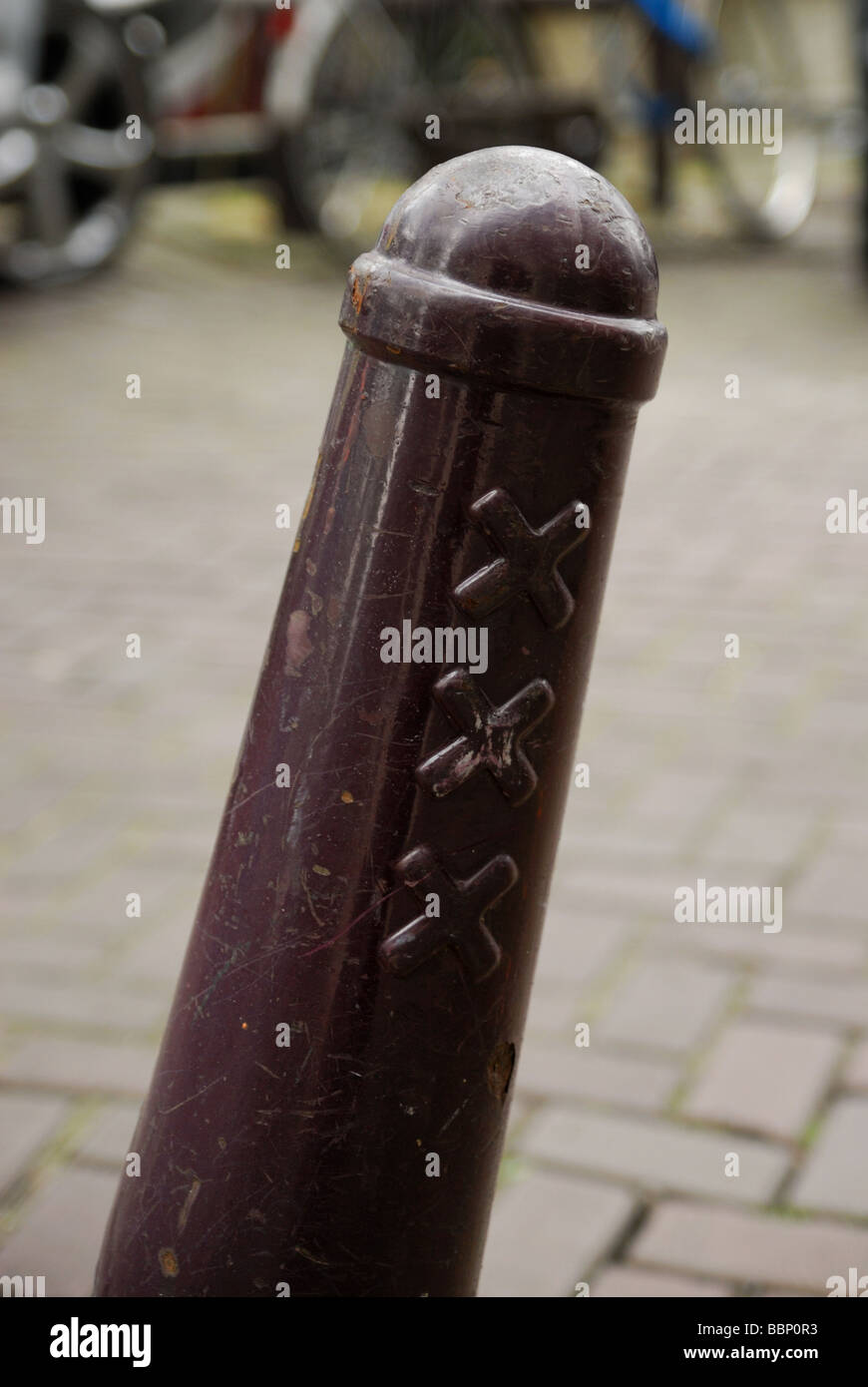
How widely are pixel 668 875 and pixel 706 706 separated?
82 cm

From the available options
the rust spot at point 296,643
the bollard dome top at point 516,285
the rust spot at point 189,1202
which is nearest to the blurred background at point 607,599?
the rust spot at point 189,1202

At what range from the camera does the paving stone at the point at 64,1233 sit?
2.03 m

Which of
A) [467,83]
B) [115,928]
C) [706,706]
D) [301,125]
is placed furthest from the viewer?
[467,83]

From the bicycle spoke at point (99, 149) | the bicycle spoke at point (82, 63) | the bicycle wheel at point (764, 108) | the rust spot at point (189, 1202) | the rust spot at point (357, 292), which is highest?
the bicycle wheel at point (764, 108)

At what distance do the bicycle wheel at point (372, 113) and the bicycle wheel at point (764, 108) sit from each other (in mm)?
1398

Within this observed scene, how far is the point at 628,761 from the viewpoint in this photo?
353 centimetres

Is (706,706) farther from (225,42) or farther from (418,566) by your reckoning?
(225,42)

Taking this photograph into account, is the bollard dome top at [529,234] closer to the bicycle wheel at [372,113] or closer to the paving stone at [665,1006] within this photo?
the paving stone at [665,1006]

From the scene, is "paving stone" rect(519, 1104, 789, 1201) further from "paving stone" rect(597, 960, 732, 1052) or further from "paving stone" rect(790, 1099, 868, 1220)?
"paving stone" rect(597, 960, 732, 1052)

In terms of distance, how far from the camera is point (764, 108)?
9672mm

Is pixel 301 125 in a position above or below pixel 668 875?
above

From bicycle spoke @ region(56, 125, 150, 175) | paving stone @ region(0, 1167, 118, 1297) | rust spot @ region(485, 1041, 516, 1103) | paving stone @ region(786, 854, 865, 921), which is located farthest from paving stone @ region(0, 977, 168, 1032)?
bicycle spoke @ region(56, 125, 150, 175)

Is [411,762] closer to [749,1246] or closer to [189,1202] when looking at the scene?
[189,1202]
